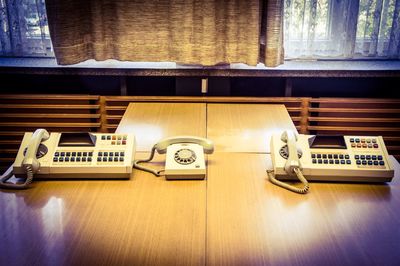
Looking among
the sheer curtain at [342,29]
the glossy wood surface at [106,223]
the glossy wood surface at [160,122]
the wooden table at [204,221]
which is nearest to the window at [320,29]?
the sheer curtain at [342,29]

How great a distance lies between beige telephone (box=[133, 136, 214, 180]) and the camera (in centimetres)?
135

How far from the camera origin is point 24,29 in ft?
8.63

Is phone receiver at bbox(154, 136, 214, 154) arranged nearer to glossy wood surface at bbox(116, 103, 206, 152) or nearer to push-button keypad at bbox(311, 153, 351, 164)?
glossy wood surface at bbox(116, 103, 206, 152)

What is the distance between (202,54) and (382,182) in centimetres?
139

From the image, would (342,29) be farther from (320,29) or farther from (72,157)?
(72,157)

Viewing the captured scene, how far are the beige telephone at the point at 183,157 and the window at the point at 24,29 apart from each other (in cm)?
158

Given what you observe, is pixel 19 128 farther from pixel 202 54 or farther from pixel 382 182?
pixel 382 182

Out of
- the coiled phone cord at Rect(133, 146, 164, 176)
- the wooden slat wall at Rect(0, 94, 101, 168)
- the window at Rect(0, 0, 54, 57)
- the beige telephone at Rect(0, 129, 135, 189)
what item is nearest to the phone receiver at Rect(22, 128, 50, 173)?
the beige telephone at Rect(0, 129, 135, 189)

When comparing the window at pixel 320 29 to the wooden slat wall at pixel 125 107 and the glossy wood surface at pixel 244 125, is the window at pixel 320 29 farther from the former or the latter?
the glossy wood surface at pixel 244 125

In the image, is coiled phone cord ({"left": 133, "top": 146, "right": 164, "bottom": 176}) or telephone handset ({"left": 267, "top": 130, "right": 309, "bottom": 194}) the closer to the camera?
telephone handset ({"left": 267, "top": 130, "right": 309, "bottom": 194})

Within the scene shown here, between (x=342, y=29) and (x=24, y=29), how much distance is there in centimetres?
200

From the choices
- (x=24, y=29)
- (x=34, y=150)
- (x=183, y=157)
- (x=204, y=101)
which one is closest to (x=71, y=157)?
(x=34, y=150)

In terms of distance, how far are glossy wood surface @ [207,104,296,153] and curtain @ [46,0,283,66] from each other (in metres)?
0.42

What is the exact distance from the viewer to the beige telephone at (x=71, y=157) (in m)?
1.32
